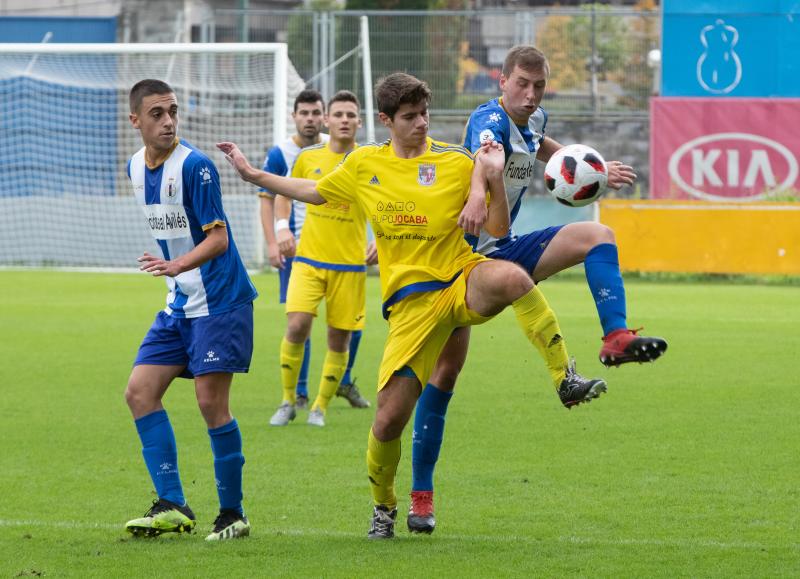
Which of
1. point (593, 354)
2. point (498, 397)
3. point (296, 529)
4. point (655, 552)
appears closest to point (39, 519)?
point (296, 529)

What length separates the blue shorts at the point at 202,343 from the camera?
620 cm

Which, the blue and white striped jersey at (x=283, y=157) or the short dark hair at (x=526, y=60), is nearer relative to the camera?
the short dark hair at (x=526, y=60)

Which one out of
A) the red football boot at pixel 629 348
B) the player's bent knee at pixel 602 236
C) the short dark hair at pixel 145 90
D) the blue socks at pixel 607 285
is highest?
the short dark hair at pixel 145 90

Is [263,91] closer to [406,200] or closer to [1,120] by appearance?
[1,120]

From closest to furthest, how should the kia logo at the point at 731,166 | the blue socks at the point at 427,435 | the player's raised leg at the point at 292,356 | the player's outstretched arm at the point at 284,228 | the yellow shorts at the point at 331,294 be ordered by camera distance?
the blue socks at the point at 427,435
the player's raised leg at the point at 292,356
the yellow shorts at the point at 331,294
the player's outstretched arm at the point at 284,228
the kia logo at the point at 731,166

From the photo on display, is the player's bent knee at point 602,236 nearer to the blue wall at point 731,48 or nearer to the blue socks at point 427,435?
the blue socks at point 427,435

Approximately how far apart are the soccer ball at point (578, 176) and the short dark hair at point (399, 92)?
2.51ft

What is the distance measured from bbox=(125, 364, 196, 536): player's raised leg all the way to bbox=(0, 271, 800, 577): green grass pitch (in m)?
0.13

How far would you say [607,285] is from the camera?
5945 mm

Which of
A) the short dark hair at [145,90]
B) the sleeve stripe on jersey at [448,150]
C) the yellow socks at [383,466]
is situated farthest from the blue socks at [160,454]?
the sleeve stripe on jersey at [448,150]

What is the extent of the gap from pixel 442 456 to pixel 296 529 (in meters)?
2.06

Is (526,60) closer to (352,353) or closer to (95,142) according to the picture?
(352,353)

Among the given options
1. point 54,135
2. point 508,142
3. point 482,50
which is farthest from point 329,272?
point 54,135

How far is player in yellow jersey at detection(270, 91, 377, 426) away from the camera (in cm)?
988
